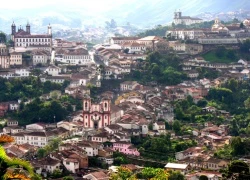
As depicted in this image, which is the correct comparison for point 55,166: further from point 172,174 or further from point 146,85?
point 146,85

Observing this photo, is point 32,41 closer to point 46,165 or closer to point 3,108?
point 3,108

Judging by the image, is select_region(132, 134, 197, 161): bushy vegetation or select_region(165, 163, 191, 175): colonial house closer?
select_region(165, 163, 191, 175): colonial house

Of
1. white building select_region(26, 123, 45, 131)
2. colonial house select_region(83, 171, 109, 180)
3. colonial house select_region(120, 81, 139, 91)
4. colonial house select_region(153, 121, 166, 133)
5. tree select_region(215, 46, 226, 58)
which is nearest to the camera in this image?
colonial house select_region(83, 171, 109, 180)

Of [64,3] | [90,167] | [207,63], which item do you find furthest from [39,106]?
[64,3]

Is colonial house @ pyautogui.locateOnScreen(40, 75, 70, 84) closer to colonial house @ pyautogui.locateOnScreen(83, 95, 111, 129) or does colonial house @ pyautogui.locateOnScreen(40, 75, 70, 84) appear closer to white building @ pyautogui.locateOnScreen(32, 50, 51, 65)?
white building @ pyautogui.locateOnScreen(32, 50, 51, 65)

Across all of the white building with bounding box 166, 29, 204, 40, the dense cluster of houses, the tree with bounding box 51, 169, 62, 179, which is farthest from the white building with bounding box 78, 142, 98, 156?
the white building with bounding box 166, 29, 204, 40

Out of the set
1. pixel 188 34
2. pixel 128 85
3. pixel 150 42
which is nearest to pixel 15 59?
pixel 128 85
